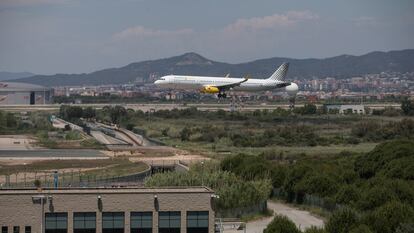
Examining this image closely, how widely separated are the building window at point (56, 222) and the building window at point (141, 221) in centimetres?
206

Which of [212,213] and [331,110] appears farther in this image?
[331,110]

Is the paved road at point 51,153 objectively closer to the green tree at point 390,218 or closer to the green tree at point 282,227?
the green tree at point 390,218

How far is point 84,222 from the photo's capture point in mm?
33562

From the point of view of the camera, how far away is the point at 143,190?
3456 centimetres

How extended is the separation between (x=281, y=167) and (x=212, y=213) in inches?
1169

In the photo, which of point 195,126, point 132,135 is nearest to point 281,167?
point 132,135

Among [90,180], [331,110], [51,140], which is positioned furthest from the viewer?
[331,110]

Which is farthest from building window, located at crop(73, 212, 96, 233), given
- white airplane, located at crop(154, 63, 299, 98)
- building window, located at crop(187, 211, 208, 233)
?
white airplane, located at crop(154, 63, 299, 98)

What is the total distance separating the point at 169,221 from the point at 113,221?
68.9 inches

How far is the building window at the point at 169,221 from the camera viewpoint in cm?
3388

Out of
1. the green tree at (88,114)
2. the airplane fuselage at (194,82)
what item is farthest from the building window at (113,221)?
the green tree at (88,114)

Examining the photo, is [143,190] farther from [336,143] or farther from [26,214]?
[336,143]

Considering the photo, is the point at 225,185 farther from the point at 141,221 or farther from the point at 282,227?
the point at 141,221

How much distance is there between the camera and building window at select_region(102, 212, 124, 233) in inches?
1323
